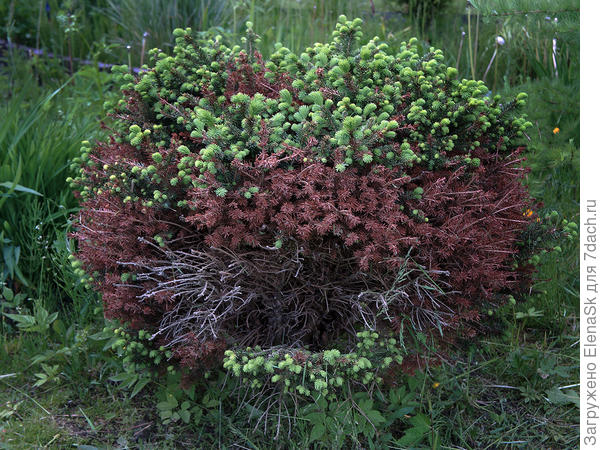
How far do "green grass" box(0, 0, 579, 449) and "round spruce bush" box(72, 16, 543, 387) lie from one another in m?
0.34

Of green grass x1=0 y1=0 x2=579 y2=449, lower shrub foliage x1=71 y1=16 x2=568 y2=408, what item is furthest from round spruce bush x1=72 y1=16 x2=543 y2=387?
green grass x1=0 y1=0 x2=579 y2=449

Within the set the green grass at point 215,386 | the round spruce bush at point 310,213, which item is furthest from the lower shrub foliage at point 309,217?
the green grass at point 215,386

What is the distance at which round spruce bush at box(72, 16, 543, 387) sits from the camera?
1.97 m

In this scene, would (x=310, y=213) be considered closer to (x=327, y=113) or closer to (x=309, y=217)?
(x=309, y=217)

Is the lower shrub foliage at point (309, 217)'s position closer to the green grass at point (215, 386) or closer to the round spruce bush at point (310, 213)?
the round spruce bush at point (310, 213)

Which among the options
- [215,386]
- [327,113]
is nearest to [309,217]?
[327,113]

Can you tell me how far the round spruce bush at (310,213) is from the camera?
6.46 ft

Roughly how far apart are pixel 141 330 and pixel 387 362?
900 mm

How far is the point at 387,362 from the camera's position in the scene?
2.02 metres

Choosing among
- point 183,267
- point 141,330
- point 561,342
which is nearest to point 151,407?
point 141,330

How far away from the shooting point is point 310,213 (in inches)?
74.7

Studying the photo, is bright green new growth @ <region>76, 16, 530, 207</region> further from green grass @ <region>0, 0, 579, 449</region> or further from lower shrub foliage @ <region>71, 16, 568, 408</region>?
green grass @ <region>0, 0, 579, 449</region>

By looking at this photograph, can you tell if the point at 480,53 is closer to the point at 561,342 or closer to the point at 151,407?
the point at 561,342

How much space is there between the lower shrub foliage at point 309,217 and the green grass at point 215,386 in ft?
0.83
